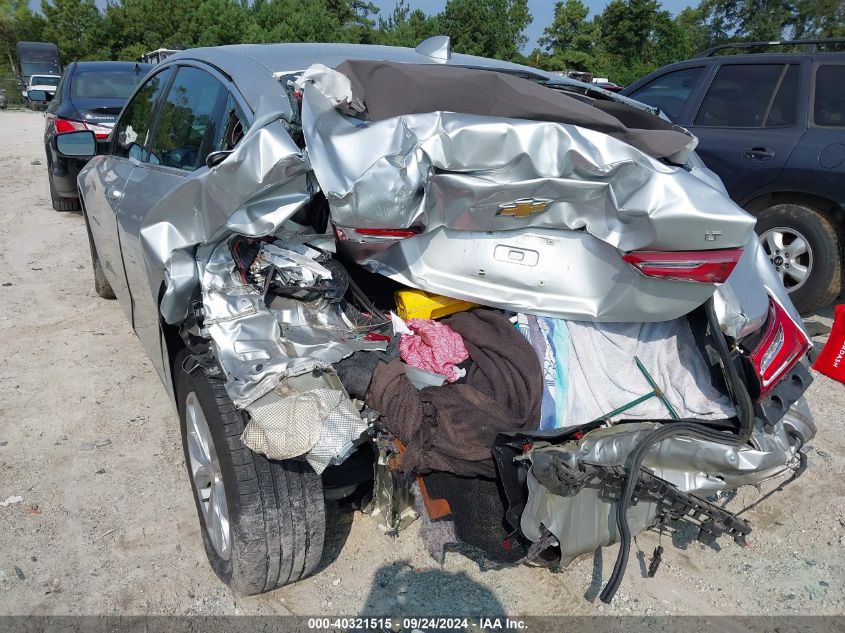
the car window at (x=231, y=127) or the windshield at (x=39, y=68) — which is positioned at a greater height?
the car window at (x=231, y=127)

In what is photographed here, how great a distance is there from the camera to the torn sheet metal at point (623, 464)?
1.96m

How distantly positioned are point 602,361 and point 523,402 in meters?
0.37

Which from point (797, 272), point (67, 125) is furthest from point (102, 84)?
point (797, 272)

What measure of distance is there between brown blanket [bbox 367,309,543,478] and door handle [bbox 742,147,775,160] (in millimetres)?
3742

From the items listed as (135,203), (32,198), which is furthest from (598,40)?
(135,203)

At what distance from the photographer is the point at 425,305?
7.80 ft

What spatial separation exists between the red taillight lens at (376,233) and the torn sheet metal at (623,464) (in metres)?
0.81

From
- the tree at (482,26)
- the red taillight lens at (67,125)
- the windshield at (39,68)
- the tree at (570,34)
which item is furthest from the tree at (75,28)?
the red taillight lens at (67,125)

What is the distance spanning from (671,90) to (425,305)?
464 centimetres

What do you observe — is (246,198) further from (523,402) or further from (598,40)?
(598,40)

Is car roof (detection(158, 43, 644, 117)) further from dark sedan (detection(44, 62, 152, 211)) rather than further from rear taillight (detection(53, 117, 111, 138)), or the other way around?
dark sedan (detection(44, 62, 152, 211))

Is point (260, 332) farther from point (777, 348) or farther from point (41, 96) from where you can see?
point (41, 96)

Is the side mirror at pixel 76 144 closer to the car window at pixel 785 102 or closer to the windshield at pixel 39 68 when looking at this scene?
the car window at pixel 785 102

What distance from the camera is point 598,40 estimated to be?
1439 inches
